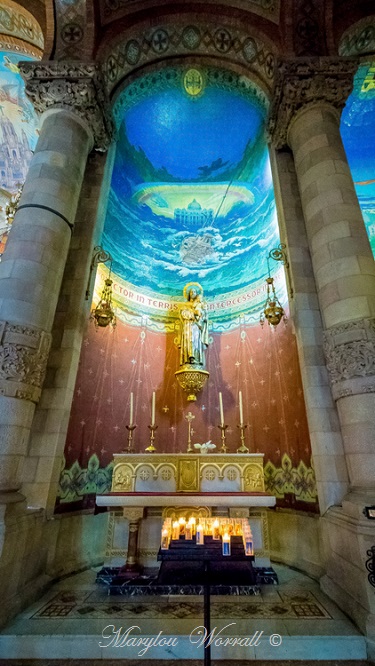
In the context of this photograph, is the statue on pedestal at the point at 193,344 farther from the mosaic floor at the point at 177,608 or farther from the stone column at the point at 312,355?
the mosaic floor at the point at 177,608

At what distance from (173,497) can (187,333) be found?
154 inches

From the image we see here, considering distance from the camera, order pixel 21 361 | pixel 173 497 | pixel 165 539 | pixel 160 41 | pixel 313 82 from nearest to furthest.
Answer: pixel 165 539, pixel 21 361, pixel 173 497, pixel 313 82, pixel 160 41

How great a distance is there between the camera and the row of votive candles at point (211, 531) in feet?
7.47

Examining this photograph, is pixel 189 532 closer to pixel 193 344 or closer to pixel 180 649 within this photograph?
pixel 180 649

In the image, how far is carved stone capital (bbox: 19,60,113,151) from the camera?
6.20m

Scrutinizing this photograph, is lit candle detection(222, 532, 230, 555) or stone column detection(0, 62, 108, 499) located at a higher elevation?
stone column detection(0, 62, 108, 499)

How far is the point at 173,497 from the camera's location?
14.6 feet

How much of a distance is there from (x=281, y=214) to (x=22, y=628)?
22.4 ft

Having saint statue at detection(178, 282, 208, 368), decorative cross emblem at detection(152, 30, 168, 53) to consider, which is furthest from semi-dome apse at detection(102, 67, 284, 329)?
saint statue at detection(178, 282, 208, 368)

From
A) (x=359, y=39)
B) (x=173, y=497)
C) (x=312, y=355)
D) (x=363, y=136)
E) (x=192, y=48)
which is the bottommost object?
(x=173, y=497)

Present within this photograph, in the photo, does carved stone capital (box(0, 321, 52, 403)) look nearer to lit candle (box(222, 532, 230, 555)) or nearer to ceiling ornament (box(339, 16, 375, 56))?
lit candle (box(222, 532, 230, 555))

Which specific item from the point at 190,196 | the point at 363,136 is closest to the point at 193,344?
the point at 190,196

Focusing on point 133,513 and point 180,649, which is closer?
point 180,649

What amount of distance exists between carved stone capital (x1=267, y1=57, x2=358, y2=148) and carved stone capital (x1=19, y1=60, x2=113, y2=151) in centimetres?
364
